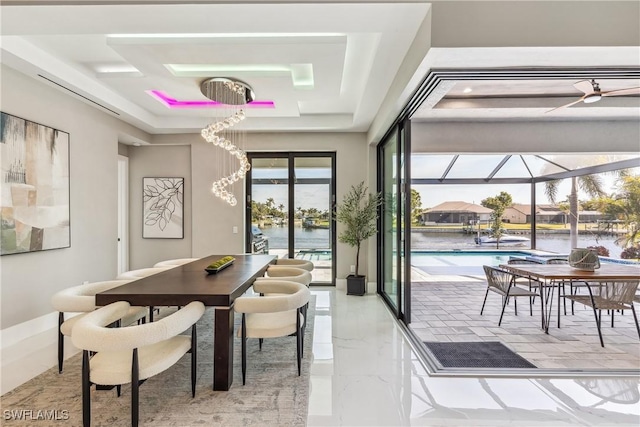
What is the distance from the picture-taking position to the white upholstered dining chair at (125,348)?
5.28 feet

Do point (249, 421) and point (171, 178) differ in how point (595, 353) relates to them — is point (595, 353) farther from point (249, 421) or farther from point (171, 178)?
point (171, 178)

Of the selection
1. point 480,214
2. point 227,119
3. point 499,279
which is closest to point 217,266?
point 227,119

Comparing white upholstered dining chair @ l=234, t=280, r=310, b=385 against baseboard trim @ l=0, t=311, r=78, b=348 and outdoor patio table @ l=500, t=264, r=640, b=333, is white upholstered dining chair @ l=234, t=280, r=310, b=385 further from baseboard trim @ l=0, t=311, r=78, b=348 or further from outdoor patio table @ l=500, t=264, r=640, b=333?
outdoor patio table @ l=500, t=264, r=640, b=333

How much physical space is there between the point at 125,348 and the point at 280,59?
9.13 ft

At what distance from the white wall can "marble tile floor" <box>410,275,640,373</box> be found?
440cm

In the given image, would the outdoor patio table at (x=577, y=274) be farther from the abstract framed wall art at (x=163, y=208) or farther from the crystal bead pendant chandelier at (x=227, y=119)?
the abstract framed wall art at (x=163, y=208)

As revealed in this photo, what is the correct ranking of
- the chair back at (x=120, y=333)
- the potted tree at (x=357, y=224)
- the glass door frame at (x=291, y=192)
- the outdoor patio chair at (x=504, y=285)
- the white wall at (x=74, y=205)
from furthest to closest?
the glass door frame at (x=291, y=192) < the potted tree at (x=357, y=224) < the outdoor patio chair at (x=504, y=285) < the white wall at (x=74, y=205) < the chair back at (x=120, y=333)

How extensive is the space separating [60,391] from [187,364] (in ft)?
2.89

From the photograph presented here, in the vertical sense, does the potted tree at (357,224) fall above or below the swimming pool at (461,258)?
above

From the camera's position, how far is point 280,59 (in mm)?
2975

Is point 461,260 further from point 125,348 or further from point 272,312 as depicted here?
point 125,348

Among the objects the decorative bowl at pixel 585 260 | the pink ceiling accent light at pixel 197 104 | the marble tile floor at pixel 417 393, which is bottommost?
the marble tile floor at pixel 417 393

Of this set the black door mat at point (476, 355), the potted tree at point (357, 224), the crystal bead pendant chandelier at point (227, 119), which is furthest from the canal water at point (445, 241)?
the black door mat at point (476, 355)

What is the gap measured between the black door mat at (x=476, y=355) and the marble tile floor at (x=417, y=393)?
0.24 m
